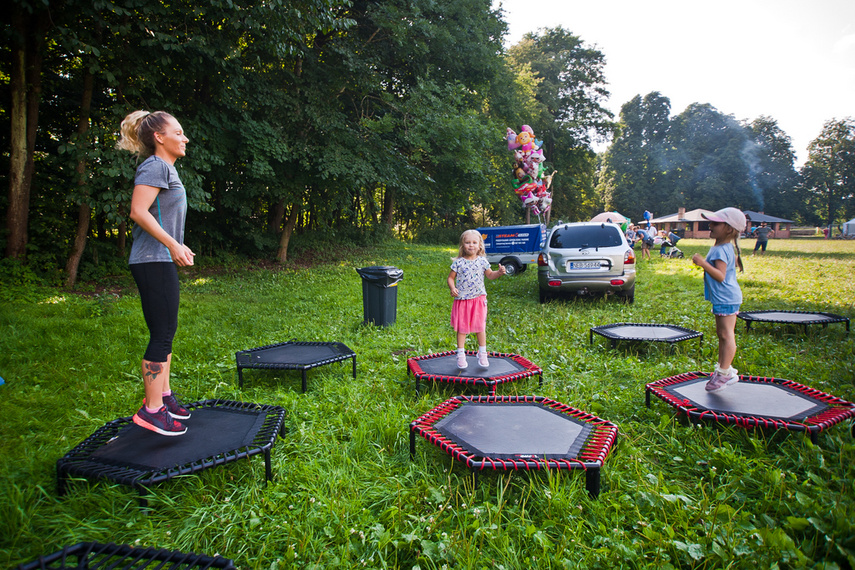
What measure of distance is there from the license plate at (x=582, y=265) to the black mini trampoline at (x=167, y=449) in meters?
6.54

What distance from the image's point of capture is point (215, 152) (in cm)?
1028

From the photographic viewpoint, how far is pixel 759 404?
322 centimetres

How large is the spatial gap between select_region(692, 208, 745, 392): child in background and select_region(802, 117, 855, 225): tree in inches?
2552

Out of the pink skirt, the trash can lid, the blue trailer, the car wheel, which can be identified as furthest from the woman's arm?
the car wheel

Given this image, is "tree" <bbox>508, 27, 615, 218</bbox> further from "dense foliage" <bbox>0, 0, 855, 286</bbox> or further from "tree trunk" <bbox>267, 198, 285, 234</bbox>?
"tree trunk" <bbox>267, 198, 285, 234</bbox>

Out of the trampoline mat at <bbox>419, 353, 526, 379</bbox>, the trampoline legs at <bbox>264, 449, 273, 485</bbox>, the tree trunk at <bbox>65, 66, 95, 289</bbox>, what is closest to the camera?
the trampoline legs at <bbox>264, 449, 273, 485</bbox>

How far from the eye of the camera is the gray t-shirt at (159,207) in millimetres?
2590

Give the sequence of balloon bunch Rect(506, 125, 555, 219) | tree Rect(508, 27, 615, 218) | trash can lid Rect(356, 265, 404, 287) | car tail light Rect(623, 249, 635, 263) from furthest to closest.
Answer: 1. tree Rect(508, 27, 615, 218)
2. balloon bunch Rect(506, 125, 555, 219)
3. car tail light Rect(623, 249, 635, 263)
4. trash can lid Rect(356, 265, 404, 287)

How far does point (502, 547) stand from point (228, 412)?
6.91ft

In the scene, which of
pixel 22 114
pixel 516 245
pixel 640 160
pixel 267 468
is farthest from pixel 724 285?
pixel 640 160

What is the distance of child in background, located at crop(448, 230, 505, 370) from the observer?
13.9 feet

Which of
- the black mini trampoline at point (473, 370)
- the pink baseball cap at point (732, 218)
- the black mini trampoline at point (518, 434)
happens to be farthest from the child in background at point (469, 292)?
the pink baseball cap at point (732, 218)

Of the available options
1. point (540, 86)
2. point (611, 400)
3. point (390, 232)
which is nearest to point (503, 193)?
point (390, 232)

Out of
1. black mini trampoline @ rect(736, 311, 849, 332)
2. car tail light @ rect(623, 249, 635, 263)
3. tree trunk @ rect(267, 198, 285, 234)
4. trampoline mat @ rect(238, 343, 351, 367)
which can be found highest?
tree trunk @ rect(267, 198, 285, 234)
